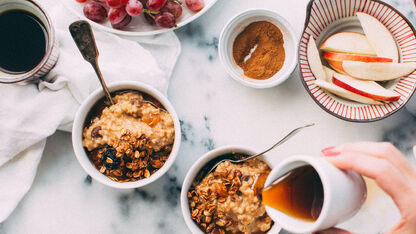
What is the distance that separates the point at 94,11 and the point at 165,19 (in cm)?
23

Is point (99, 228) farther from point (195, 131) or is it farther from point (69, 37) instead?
point (69, 37)

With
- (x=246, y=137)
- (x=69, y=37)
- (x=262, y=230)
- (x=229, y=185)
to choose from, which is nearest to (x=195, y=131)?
(x=246, y=137)

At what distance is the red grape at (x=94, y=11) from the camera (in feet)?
4.19

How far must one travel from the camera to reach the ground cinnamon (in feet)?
4.26

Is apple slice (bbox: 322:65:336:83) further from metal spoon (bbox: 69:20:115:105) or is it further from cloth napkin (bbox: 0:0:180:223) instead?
metal spoon (bbox: 69:20:115:105)

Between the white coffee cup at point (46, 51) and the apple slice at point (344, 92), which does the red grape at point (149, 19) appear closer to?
the white coffee cup at point (46, 51)

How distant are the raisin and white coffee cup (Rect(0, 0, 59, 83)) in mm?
317

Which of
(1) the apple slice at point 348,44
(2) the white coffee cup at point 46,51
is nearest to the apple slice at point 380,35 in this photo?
(1) the apple slice at point 348,44

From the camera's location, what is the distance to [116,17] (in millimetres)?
1265

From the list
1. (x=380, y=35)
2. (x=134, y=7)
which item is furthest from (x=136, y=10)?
(x=380, y=35)

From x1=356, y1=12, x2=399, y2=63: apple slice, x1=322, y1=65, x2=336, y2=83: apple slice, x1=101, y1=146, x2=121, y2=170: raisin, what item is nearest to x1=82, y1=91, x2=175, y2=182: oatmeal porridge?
x1=101, y1=146, x2=121, y2=170: raisin

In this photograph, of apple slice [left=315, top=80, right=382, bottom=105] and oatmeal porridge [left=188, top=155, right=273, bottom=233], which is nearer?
oatmeal porridge [left=188, top=155, right=273, bottom=233]

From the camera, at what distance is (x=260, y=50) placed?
131 cm

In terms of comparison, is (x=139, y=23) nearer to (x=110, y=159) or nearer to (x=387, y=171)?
(x=110, y=159)
